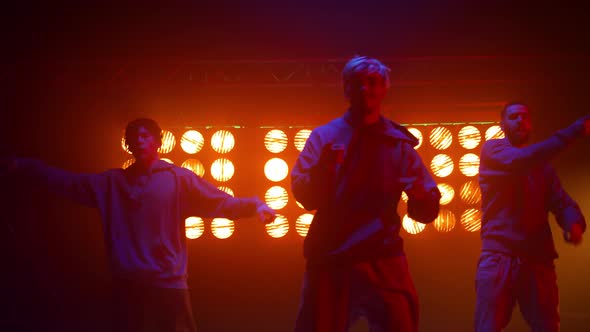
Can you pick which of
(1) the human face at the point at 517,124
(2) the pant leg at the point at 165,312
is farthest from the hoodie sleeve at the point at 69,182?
(1) the human face at the point at 517,124

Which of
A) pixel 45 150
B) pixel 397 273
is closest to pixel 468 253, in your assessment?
pixel 397 273

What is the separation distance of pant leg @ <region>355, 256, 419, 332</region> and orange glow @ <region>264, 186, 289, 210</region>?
3.95 meters

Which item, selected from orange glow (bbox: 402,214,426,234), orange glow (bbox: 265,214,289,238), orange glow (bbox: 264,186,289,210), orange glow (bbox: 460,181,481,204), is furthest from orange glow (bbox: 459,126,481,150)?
orange glow (bbox: 265,214,289,238)

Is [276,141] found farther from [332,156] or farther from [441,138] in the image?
[332,156]

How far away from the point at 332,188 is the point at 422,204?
0.40 m

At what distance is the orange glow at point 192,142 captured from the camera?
6.18 metres

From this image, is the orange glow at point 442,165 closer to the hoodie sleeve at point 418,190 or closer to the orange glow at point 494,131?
the orange glow at point 494,131

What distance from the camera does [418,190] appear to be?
217 centimetres

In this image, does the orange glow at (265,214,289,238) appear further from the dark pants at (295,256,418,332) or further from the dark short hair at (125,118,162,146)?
the dark pants at (295,256,418,332)

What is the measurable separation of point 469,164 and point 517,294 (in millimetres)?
2826

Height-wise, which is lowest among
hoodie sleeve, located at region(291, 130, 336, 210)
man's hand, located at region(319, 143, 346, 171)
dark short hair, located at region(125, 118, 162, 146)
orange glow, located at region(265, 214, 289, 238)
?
orange glow, located at region(265, 214, 289, 238)

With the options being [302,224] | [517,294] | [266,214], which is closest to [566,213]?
[517,294]

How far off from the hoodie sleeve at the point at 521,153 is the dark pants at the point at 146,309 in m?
2.42

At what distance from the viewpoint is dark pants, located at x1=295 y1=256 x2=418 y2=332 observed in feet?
7.14
